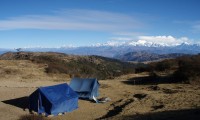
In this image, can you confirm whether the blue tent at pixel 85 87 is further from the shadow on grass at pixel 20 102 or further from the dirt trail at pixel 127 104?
the shadow on grass at pixel 20 102

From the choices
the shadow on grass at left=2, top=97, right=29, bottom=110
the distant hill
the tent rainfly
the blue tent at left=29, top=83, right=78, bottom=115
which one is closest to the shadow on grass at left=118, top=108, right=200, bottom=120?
the blue tent at left=29, top=83, right=78, bottom=115

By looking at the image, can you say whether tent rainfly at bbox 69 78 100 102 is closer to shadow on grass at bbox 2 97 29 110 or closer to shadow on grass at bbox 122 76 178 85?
shadow on grass at bbox 2 97 29 110

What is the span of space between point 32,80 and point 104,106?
61.2 feet

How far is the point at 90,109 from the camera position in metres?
26.4

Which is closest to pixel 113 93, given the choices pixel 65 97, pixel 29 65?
pixel 65 97

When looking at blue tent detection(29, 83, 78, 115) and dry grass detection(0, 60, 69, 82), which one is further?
dry grass detection(0, 60, 69, 82)

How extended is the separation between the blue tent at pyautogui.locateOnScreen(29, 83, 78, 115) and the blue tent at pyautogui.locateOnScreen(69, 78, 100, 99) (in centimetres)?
333

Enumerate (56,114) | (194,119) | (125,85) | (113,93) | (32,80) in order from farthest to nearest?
(32,80) < (125,85) < (113,93) < (56,114) < (194,119)

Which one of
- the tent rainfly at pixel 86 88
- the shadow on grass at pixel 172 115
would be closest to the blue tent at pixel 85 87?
the tent rainfly at pixel 86 88

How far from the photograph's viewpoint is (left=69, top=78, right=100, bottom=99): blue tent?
30.1 m

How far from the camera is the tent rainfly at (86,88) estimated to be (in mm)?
30080

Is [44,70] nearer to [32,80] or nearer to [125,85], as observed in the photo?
[32,80]

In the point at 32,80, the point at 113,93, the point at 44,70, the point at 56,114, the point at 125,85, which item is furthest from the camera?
the point at 44,70

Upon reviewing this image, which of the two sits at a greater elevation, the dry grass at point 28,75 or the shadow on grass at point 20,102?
the dry grass at point 28,75
